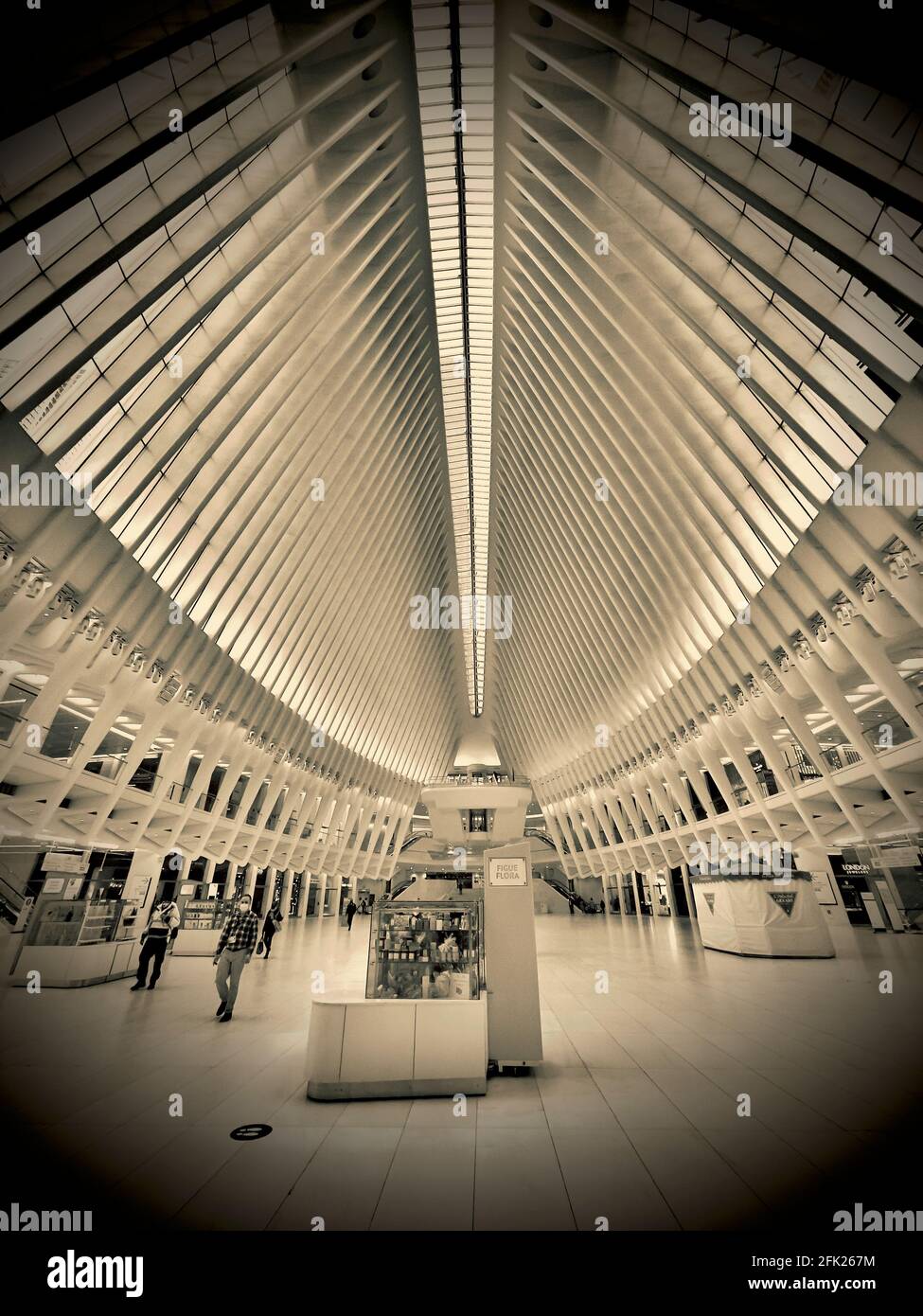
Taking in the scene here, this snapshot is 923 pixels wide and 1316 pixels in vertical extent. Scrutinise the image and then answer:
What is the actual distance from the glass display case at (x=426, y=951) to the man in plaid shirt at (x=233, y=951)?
8.41ft

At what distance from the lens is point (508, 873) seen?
625cm

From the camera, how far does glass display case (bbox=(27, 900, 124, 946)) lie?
9.80 meters

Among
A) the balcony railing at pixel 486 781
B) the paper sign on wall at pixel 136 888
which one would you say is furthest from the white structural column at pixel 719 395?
the paper sign on wall at pixel 136 888

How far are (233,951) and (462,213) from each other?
17783mm

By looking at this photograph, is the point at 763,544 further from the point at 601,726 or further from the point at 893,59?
the point at 601,726

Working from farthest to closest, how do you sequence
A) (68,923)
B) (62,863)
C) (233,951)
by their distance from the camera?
(62,863)
(68,923)
(233,951)

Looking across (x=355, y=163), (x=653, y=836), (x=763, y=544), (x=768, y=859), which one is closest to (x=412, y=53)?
(x=355, y=163)

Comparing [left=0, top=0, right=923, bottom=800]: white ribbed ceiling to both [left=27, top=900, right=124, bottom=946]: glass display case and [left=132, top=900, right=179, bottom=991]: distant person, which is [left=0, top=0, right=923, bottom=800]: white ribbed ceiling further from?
[left=132, top=900, right=179, bottom=991]: distant person

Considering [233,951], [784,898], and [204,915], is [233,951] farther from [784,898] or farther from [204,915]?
[784,898]

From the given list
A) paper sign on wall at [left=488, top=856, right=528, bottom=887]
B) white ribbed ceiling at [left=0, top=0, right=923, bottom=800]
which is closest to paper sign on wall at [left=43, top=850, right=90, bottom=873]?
white ribbed ceiling at [left=0, top=0, right=923, bottom=800]

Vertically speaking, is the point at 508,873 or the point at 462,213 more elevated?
the point at 462,213

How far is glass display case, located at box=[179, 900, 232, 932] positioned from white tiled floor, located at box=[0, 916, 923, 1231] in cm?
779

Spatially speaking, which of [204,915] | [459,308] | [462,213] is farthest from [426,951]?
[459,308]

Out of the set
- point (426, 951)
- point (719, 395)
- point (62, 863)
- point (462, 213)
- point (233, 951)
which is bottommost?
point (233, 951)
